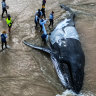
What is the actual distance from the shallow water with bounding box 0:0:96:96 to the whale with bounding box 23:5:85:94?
1.25 ft

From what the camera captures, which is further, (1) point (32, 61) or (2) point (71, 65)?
(1) point (32, 61)

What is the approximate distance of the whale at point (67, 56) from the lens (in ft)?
31.8

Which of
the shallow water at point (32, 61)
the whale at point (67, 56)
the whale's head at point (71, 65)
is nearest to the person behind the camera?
the whale's head at point (71, 65)

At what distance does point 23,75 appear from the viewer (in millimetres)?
10844

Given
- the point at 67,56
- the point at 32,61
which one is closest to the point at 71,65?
the point at 67,56

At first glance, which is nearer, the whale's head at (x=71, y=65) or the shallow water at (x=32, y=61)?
the whale's head at (x=71, y=65)

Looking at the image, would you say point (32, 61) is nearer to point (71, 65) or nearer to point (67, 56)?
point (67, 56)

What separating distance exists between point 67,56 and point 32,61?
2619 millimetres

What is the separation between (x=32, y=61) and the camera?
12031 mm

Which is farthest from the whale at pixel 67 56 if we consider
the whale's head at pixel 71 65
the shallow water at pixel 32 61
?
the shallow water at pixel 32 61

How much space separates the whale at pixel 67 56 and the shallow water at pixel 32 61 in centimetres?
38

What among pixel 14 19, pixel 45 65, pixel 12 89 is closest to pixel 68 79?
pixel 45 65

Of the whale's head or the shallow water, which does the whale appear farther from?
the shallow water

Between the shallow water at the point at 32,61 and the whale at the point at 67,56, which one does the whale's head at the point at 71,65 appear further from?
the shallow water at the point at 32,61
